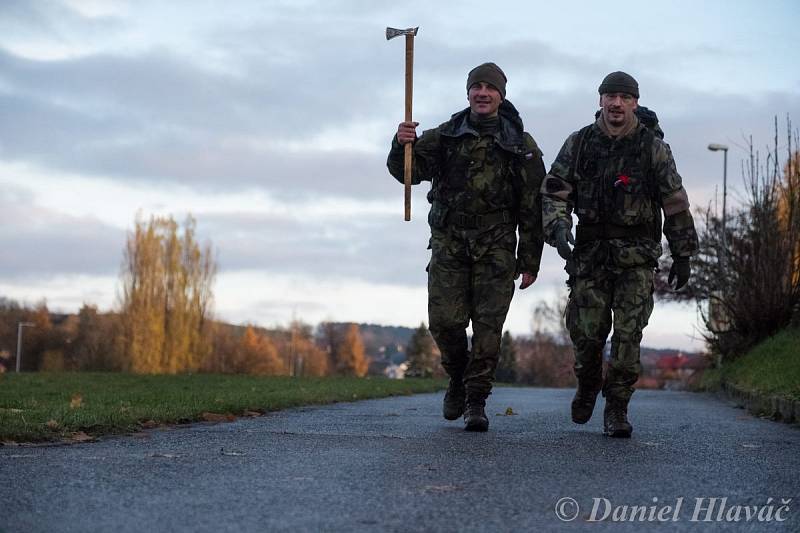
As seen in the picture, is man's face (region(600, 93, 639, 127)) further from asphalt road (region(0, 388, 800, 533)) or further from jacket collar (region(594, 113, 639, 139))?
asphalt road (region(0, 388, 800, 533))

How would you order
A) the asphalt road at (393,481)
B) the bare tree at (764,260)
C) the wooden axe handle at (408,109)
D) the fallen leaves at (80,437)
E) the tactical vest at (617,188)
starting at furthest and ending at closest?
the bare tree at (764,260), the wooden axe handle at (408,109), the tactical vest at (617,188), the fallen leaves at (80,437), the asphalt road at (393,481)

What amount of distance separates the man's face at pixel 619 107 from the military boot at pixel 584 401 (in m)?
1.79

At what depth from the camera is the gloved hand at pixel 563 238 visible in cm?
662

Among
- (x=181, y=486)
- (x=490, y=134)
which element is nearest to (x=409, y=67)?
(x=490, y=134)

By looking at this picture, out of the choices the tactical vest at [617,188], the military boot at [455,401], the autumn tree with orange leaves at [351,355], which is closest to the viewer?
the tactical vest at [617,188]

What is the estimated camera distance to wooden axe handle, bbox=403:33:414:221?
7.20m

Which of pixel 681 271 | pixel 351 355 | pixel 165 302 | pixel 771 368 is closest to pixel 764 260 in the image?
pixel 771 368

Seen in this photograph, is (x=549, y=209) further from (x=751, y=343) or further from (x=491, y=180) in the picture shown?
(x=751, y=343)

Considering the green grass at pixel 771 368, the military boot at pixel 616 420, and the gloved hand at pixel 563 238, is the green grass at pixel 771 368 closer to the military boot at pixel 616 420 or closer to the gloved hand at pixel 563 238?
the military boot at pixel 616 420

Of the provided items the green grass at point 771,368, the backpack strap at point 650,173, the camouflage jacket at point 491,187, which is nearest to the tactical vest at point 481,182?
the camouflage jacket at point 491,187

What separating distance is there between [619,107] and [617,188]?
20.9 inches

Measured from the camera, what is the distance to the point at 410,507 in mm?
3594

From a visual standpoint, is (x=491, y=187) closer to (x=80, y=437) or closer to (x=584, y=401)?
(x=584, y=401)

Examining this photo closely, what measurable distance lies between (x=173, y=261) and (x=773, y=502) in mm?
45146
